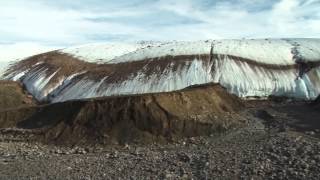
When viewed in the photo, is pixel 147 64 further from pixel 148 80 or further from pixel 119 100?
pixel 119 100

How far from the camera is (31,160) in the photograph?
3531cm

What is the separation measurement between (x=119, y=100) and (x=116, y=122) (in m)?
2.62

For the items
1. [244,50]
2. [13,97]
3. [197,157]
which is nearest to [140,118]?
[197,157]

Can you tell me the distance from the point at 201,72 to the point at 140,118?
2136 cm

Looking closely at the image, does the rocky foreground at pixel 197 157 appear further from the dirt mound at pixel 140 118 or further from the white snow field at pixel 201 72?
the white snow field at pixel 201 72

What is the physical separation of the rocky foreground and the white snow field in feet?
57.0

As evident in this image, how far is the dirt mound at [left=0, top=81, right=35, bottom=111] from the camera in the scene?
214 feet

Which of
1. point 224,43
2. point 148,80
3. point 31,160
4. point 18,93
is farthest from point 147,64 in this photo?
point 31,160

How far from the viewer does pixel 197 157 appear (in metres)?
31.6

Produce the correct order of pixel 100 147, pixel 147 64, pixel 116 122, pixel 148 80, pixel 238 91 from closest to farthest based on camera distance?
pixel 100 147 < pixel 116 122 < pixel 238 91 < pixel 148 80 < pixel 147 64

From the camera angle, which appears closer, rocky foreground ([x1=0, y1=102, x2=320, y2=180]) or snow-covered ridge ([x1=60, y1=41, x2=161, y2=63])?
rocky foreground ([x1=0, y1=102, x2=320, y2=180])

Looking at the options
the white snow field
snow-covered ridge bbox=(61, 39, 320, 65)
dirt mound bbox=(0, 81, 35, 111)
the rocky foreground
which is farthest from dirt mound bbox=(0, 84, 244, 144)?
snow-covered ridge bbox=(61, 39, 320, 65)

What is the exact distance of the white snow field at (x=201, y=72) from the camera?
59312 millimetres

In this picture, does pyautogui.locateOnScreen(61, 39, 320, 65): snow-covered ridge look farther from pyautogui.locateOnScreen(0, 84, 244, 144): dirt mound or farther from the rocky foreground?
the rocky foreground
